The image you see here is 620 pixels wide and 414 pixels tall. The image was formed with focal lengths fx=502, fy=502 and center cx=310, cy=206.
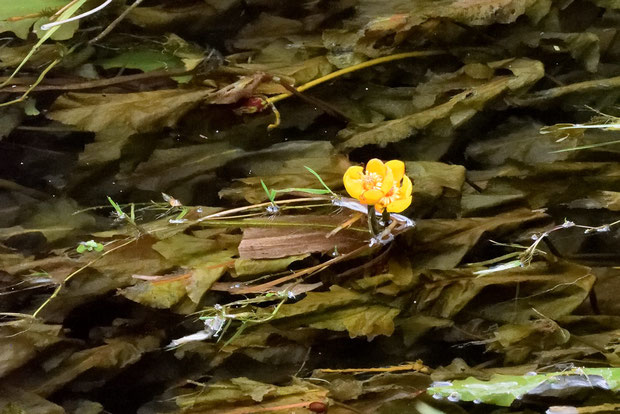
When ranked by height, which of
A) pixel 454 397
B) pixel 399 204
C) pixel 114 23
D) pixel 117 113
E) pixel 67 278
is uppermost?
pixel 114 23

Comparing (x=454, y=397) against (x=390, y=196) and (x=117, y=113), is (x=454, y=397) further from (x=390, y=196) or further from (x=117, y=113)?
(x=117, y=113)

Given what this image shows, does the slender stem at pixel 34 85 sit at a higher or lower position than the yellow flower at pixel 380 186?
higher

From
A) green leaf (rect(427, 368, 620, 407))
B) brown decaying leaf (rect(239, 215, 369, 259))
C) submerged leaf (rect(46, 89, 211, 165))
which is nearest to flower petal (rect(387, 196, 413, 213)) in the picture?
brown decaying leaf (rect(239, 215, 369, 259))

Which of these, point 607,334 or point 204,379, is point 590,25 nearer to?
point 607,334

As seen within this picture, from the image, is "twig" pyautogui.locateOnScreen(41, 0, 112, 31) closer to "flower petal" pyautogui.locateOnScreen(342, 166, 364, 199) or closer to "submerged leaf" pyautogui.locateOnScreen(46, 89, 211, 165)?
"submerged leaf" pyautogui.locateOnScreen(46, 89, 211, 165)

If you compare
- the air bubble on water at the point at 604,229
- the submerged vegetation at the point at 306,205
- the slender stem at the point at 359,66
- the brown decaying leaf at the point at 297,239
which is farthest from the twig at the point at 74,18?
the air bubble on water at the point at 604,229

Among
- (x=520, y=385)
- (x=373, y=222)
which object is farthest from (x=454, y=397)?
(x=373, y=222)

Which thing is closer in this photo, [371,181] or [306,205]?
[371,181]

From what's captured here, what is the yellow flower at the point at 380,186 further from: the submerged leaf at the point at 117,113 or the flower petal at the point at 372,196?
the submerged leaf at the point at 117,113
